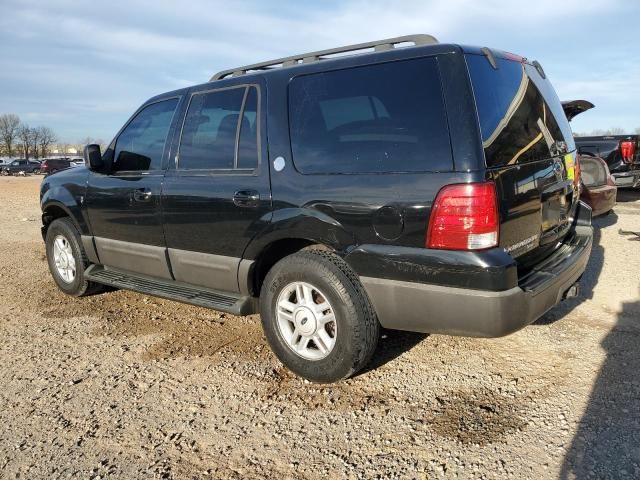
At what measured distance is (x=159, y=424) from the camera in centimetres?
286

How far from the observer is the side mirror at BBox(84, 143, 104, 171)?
15.0 ft

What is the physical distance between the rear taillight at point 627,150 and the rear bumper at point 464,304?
833 cm

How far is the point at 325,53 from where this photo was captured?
11.6 feet

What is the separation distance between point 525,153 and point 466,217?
701 millimetres

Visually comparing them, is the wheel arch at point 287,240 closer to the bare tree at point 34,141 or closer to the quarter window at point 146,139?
the quarter window at point 146,139

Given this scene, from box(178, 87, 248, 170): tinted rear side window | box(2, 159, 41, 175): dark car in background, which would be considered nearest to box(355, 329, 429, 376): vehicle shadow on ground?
box(178, 87, 248, 170): tinted rear side window

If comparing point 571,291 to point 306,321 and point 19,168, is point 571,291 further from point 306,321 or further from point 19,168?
point 19,168

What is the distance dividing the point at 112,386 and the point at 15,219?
32.3 feet

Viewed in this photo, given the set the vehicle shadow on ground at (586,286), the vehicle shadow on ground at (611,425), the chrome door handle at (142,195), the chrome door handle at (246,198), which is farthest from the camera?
the vehicle shadow on ground at (586,286)

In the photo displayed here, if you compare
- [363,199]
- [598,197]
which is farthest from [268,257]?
[598,197]

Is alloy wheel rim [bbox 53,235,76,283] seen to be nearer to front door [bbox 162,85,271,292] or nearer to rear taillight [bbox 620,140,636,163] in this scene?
front door [bbox 162,85,271,292]

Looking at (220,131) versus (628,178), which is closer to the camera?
(220,131)

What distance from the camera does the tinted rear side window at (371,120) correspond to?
9.01 ft

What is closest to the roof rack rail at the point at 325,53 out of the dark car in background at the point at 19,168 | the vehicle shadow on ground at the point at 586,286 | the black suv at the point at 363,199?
the black suv at the point at 363,199
